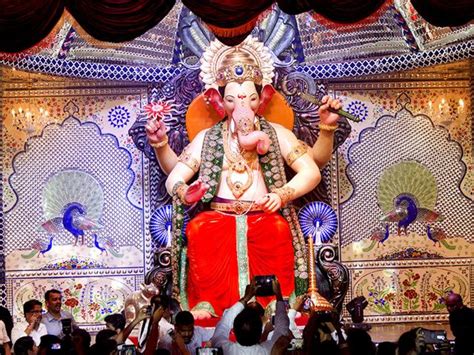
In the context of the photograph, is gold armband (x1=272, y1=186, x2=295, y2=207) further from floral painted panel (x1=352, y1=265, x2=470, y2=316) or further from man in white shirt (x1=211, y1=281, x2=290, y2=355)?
man in white shirt (x1=211, y1=281, x2=290, y2=355)

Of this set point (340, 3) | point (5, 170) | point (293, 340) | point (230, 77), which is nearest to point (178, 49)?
point (230, 77)

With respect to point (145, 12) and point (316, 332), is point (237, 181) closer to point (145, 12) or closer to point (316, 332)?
point (145, 12)

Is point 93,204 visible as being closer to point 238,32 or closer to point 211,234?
point 211,234

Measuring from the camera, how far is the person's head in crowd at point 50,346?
7766mm

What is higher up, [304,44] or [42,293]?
[304,44]

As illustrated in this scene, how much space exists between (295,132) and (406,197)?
125cm

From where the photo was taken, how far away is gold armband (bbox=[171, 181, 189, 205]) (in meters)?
11.1

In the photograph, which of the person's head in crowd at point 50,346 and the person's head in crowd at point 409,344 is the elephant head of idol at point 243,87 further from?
the person's head in crowd at point 409,344

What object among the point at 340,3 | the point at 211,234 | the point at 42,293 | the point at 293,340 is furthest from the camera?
the point at 42,293

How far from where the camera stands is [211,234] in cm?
1109

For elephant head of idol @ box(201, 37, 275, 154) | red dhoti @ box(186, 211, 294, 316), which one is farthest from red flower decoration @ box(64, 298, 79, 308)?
elephant head of idol @ box(201, 37, 275, 154)

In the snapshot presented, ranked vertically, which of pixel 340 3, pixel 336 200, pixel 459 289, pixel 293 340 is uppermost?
pixel 340 3

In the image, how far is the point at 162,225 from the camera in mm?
11898

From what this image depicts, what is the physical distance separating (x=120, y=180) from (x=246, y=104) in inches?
64.2
